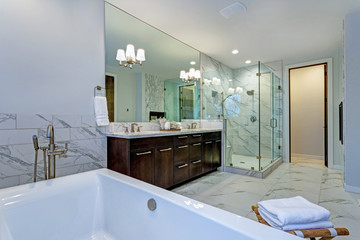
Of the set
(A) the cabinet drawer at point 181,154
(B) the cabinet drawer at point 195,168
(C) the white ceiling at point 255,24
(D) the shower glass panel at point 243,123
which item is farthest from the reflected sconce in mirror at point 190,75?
(B) the cabinet drawer at point 195,168

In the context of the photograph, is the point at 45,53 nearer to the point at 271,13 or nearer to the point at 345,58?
the point at 271,13

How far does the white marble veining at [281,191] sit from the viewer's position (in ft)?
6.62

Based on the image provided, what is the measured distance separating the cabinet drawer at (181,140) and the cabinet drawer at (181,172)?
0.32 metres

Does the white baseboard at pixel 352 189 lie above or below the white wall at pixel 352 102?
below

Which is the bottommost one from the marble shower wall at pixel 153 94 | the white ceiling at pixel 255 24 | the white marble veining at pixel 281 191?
the white marble veining at pixel 281 191

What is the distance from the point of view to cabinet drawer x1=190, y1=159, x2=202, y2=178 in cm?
291

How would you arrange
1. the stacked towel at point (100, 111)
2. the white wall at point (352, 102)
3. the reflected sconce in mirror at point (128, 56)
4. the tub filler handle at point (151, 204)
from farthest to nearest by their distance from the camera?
the white wall at point (352, 102)
the reflected sconce in mirror at point (128, 56)
the stacked towel at point (100, 111)
the tub filler handle at point (151, 204)

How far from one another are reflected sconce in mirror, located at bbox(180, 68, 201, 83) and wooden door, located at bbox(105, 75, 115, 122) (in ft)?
5.18

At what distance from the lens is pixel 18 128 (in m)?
1.63

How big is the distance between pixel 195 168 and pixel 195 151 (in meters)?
0.28

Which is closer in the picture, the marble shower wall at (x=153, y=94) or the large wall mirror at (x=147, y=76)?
the large wall mirror at (x=147, y=76)

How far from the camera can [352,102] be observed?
2576 mm

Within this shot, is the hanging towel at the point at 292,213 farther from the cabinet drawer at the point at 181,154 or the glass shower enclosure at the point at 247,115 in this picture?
the glass shower enclosure at the point at 247,115

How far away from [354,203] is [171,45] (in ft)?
11.4
